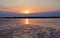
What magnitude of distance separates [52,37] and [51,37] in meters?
0.09

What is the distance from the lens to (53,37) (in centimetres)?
1212

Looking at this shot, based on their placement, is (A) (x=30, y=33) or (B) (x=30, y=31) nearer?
(A) (x=30, y=33)

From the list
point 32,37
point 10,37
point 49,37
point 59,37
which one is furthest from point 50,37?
point 10,37

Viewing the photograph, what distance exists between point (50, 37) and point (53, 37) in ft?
0.92

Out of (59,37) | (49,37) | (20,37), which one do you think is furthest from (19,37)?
(59,37)

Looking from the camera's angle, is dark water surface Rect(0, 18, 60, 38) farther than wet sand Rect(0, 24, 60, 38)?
Yes

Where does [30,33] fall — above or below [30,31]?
above

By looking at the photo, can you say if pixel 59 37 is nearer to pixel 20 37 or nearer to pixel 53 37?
pixel 53 37

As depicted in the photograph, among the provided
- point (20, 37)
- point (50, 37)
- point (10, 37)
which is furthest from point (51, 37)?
point (10, 37)

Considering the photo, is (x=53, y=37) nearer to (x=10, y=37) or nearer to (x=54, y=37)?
(x=54, y=37)

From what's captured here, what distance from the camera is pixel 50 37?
1211 cm

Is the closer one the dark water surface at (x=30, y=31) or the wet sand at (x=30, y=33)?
the wet sand at (x=30, y=33)

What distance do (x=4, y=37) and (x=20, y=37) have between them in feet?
4.94

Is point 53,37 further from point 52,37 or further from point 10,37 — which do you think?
point 10,37
